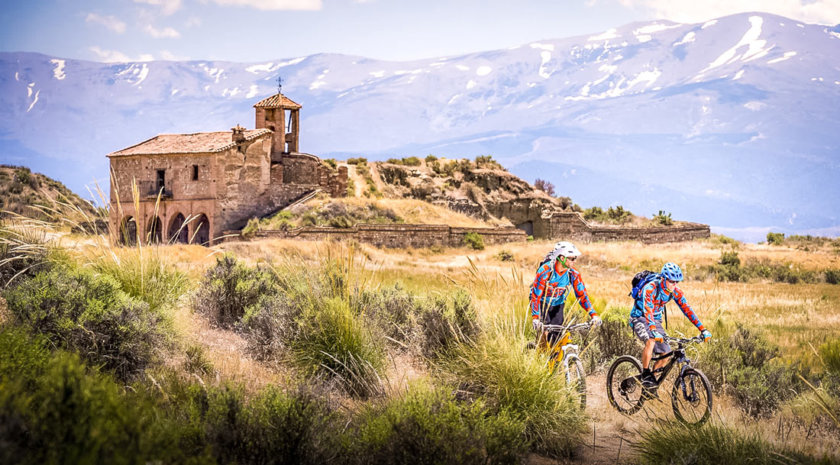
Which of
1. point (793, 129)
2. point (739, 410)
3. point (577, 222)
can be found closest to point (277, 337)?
point (739, 410)

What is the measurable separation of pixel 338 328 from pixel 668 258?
24721mm

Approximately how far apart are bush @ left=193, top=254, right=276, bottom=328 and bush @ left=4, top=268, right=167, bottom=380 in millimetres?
2708

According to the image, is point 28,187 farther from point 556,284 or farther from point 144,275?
point 556,284

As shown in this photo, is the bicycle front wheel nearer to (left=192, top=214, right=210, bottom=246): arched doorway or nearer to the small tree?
(left=192, top=214, right=210, bottom=246): arched doorway

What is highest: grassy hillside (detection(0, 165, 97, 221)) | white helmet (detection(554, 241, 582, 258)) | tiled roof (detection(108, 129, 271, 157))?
tiled roof (detection(108, 129, 271, 157))

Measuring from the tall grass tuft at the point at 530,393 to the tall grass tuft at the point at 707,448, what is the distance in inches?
26.0

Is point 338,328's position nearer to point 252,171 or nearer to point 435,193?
point 252,171

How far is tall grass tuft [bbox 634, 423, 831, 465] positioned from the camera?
5590 mm

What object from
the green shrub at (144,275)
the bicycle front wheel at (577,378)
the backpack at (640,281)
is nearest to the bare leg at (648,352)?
the backpack at (640,281)

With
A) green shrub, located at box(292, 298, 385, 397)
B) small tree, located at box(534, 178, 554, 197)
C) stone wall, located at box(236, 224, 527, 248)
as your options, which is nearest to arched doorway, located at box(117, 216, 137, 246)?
green shrub, located at box(292, 298, 385, 397)

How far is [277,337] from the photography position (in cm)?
823

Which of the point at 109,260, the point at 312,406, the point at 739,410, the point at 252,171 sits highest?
the point at 252,171

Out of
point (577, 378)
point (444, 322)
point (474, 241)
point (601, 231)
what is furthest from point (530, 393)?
point (601, 231)

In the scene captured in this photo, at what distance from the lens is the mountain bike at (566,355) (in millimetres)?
7016
